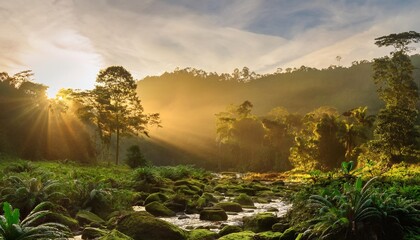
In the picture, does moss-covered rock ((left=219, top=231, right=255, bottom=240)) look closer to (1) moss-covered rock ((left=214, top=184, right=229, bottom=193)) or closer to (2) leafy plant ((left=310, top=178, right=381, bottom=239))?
(2) leafy plant ((left=310, top=178, right=381, bottom=239))

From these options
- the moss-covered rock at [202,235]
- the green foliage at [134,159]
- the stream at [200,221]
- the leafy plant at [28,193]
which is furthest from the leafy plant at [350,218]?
the green foliage at [134,159]

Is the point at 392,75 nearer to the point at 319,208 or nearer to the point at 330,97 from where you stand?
the point at 319,208

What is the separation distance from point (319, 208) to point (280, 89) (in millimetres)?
163605

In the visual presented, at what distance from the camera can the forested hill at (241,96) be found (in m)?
113

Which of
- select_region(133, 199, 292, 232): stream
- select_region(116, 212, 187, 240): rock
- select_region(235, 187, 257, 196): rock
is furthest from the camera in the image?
select_region(235, 187, 257, 196): rock

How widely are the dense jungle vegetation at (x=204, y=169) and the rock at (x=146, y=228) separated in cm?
3

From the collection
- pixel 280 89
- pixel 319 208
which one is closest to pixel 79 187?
pixel 319 208

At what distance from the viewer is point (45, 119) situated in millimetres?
36562

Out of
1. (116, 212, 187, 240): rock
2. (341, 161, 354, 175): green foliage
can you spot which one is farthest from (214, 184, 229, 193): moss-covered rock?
(341, 161, 354, 175): green foliage

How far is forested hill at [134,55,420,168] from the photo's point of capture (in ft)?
371

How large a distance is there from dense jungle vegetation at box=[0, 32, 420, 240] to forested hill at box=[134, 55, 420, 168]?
1.74 meters

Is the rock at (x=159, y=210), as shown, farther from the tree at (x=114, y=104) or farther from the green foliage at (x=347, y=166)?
the tree at (x=114, y=104)

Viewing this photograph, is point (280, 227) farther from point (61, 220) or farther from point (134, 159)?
point (134, 159)

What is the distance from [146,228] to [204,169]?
34.8 m
